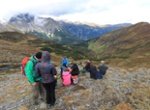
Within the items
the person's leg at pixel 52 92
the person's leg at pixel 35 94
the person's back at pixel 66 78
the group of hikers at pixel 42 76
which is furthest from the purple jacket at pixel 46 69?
the person's back at pixel 66 78

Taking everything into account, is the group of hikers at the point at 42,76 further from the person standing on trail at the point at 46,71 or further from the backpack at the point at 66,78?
the backpack at the point at 66,78

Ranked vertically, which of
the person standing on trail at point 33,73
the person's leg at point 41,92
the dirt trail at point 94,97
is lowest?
the dirt trail at point 94,97

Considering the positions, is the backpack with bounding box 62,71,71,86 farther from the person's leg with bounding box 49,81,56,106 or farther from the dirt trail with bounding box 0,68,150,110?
the person's leg with bounding box 49,81,56,106

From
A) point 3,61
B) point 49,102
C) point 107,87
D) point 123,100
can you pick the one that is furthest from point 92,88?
point 3,61

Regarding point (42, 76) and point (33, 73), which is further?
point (33, 73)

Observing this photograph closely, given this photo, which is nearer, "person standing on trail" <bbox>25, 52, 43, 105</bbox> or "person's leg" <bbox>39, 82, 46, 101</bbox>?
"person standing on trail" <bbox>25, 52, 43, 105</bbox>

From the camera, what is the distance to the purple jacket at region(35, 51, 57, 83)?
72.7ft

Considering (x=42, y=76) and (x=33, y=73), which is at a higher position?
(x=33, y=73)

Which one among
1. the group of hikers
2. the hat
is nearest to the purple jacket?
the group of hikers

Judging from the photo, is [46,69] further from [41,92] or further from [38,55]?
[41,92]

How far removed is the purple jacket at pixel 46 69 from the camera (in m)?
22.2

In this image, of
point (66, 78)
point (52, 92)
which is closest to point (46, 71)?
point (52, 92)

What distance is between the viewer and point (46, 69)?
72.7ft

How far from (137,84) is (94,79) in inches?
161
